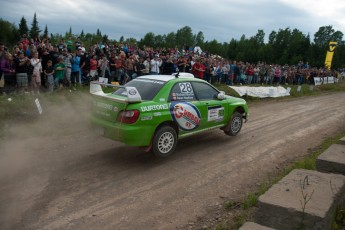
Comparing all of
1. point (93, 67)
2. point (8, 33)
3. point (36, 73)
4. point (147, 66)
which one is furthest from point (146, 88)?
point (8, 33)

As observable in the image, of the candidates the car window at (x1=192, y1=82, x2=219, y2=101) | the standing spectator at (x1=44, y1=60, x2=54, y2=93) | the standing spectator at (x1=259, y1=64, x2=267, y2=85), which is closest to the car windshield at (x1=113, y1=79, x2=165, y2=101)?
the car window at (x1=192, y1=82, x2=219, y2=101)

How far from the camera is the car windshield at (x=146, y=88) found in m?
7.39

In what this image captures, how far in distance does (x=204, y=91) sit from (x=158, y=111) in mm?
1866

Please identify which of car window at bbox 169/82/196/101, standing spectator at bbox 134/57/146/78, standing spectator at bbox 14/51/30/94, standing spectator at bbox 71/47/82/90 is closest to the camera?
car window at bbox 169/82/196/101

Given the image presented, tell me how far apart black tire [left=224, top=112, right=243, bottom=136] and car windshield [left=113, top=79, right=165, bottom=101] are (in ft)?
8.50

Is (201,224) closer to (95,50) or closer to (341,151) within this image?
(341,151)

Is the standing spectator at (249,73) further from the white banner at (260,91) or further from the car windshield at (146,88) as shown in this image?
the car windshield at (146,88)

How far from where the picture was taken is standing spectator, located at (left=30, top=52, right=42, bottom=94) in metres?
12.3

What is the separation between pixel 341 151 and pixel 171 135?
3325mm

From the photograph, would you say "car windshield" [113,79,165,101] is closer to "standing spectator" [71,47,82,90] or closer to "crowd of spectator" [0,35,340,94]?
"crowd of spectator" [0,35,340,94]

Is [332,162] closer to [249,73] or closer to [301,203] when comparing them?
[301,203]

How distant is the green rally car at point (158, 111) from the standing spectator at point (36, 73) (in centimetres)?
542

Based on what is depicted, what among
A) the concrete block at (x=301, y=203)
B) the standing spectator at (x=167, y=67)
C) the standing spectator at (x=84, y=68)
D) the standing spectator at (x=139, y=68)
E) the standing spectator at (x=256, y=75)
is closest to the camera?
the concrete block at (x=301, y=203)

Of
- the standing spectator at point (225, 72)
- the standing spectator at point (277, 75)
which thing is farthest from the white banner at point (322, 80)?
the standing spectator at point (225, 72)
